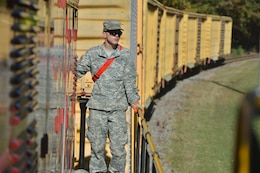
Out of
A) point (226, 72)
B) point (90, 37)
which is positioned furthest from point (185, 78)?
point (90, 37)

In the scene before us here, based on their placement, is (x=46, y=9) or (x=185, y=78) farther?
(x=185, y=78)

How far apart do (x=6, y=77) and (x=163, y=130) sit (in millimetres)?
12355

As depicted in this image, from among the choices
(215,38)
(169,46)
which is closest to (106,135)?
(169,46)

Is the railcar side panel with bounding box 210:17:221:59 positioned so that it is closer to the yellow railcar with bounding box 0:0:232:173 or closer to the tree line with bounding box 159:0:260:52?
the tree line with bounding box 159:0:260:52

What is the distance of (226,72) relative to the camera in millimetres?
32812

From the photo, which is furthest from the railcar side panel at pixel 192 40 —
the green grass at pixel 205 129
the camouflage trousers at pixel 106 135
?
the camouflage trousers at pixel 106 135

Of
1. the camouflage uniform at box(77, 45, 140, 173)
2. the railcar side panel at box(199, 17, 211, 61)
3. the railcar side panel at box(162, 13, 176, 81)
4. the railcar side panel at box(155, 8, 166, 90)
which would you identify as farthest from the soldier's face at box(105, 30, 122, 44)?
the railcar side panel at box(199, 17, 211, 61)

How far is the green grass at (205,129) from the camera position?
1114cm

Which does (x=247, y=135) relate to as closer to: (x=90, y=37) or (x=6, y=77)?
(x=6, y=77)

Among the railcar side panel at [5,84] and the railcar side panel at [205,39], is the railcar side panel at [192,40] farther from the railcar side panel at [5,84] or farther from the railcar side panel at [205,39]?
the railcar side panel at [5,84]

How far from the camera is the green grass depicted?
36.6 ft

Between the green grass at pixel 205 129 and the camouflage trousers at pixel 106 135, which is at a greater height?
the camouflage trousers at pixel 106 135

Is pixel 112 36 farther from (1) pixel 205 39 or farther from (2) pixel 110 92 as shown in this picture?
(1) pixel 205 39

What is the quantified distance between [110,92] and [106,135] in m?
0.57
